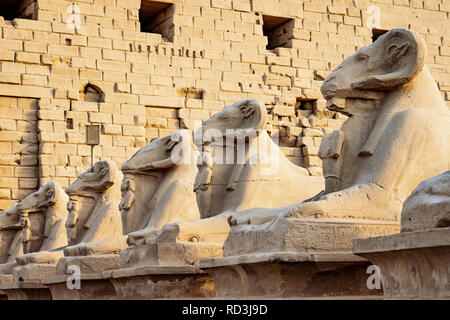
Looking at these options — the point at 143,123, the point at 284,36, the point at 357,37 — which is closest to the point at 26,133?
the point at 143,123

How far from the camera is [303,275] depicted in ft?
16.5

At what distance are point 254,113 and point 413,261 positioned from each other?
3.25 meters

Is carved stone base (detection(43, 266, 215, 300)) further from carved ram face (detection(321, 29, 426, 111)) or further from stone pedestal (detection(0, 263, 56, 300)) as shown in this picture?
stone pedestal (detection(0, 263, 56, 300))

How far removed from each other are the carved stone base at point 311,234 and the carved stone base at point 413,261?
854 mm

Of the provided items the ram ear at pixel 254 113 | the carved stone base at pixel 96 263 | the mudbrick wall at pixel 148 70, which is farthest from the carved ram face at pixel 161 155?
the mudbrick wall at pixel 148 70

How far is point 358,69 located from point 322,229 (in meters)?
1.12

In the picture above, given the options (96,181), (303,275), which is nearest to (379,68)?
(303,275)

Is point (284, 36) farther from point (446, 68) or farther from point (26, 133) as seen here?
point (26, 133)

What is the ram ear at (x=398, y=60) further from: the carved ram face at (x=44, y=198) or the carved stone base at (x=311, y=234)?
the carved ram face at (x=44, y=198)

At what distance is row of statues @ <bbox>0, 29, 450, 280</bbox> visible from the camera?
5184 millimetres

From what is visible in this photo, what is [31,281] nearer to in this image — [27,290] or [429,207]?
[27,290]

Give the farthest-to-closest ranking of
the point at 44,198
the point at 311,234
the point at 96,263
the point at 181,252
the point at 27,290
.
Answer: the point at 44,198
the point at 27,290
the point at 96,263
the point at 181,252
the point at 311,234

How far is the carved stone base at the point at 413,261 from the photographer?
12.0 ft

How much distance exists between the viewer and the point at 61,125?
1407 centimetres
